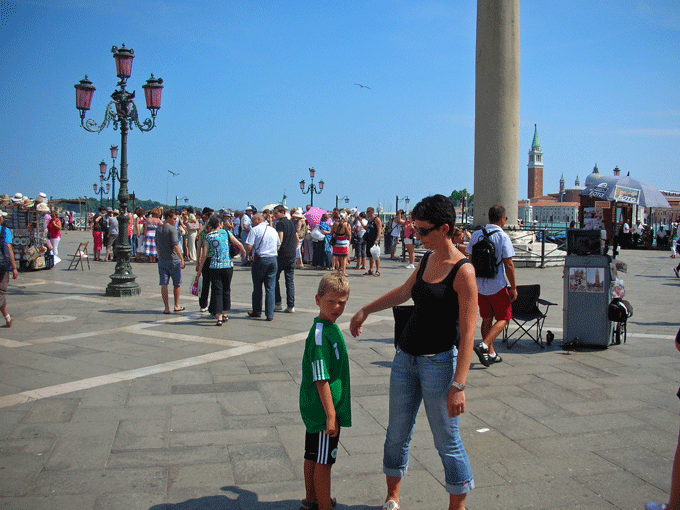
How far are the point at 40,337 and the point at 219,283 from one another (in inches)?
89.4

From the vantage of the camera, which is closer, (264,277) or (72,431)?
(72,431)

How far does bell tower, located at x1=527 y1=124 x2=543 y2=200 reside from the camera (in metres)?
152

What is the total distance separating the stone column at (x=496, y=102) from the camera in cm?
1536

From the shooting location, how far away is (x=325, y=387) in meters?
2.71

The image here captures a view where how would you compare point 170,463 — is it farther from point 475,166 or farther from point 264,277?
point 475,166

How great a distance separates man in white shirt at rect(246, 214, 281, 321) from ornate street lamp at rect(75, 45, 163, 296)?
3431 millimetres

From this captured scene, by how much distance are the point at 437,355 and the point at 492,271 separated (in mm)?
3234

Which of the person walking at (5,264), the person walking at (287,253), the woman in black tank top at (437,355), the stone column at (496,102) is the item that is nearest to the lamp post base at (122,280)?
the person walking at (5,264)

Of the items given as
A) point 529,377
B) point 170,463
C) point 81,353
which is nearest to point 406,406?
point 170,463

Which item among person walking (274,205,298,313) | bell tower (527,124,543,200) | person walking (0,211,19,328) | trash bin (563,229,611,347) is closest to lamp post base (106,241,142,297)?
person walking (0,211,19,328)

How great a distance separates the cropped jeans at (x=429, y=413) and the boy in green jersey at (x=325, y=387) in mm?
254

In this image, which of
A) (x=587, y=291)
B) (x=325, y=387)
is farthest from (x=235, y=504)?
(x=587, y=291)

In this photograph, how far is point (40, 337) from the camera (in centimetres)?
717

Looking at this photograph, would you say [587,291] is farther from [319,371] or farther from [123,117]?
[123,117]
